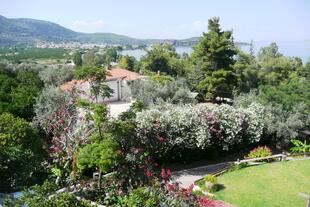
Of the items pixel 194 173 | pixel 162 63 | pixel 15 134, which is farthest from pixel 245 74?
pixel 15 134

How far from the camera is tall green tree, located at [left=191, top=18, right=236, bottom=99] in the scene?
115 feet

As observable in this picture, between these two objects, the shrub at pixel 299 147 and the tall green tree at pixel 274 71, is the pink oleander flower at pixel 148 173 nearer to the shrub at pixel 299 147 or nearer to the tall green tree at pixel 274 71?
the shrub at pixel 299 147

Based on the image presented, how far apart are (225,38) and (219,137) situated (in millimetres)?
18334

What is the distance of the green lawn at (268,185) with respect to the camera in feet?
46.2

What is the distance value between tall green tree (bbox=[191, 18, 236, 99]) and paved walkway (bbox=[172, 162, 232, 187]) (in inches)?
698

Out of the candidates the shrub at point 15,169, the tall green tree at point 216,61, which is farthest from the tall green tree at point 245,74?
the shrub at point 15,169

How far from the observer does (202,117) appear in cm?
1811

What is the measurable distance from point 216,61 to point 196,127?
64.5 feet

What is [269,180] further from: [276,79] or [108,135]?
[276,79]

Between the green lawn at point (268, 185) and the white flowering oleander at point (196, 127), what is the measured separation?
82.3 inches

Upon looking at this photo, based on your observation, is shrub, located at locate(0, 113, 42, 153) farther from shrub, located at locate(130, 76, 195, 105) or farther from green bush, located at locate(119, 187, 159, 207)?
shrub, located at locate(130, 76, 195, 105)

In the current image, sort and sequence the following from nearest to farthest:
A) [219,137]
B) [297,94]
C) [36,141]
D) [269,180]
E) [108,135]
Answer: [108,135], [36,141], [269,180], [219,137], [297,94]

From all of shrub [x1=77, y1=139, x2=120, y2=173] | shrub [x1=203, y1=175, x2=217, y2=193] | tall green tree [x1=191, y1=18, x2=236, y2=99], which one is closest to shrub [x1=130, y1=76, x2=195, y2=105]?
tall green tree [x1=191, y1=18, x2=236, y2=99]

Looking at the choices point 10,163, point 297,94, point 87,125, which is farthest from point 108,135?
point 297,94
